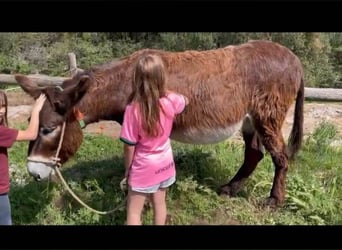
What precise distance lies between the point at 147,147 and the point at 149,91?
36cm

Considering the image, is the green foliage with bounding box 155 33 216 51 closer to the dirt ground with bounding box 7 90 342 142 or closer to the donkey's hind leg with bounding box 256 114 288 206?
the dirt ground with bounding box 7 90 342 142

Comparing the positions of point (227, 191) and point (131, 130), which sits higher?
point (131, 130)

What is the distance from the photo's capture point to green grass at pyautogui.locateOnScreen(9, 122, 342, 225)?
4.23 metres

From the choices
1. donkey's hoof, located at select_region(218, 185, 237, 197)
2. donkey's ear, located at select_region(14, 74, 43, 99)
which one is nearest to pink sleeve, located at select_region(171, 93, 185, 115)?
donkey's ear, located at select_region(14, 74, 43, 99)

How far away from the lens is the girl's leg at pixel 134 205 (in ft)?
11.0

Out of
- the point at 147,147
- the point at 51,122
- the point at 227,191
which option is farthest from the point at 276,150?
the point at 51,122

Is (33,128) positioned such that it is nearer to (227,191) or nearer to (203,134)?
(203,134)

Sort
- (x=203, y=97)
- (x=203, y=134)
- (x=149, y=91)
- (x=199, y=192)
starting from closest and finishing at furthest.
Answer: (x=149, y=91) < (x=203, y=97) < (x=203, y=134) < (x=199, y=192)

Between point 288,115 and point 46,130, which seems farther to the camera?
point 288,115

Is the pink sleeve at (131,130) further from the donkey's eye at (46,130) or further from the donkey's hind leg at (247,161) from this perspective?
the donkey's hind leg at (247,161)

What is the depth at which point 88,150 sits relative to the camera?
5789 mm

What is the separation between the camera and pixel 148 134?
3186 mm

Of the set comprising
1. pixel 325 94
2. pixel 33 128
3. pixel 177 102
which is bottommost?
pixel 325 94
